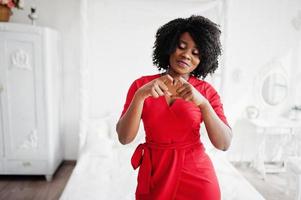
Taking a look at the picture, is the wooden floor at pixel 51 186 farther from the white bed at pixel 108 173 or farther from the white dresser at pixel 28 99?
the white bed at pixel 108 173

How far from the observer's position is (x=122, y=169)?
2.16 metres

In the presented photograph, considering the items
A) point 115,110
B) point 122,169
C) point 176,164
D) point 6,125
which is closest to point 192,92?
point 176,164

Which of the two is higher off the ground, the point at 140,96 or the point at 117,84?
the point at 140,96

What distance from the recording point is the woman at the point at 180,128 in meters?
0.85

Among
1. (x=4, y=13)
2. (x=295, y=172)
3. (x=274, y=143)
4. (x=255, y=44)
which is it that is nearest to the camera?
(x=295, y=172)

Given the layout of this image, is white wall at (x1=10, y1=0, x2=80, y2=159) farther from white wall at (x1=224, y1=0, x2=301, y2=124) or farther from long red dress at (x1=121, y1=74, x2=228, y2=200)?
long red dress at (x1=121, y1=74, x2=228, y2=200)

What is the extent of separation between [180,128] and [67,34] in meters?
2.47

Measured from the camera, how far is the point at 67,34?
294 cm

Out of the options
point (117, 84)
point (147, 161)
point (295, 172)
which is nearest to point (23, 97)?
point (117, 84)

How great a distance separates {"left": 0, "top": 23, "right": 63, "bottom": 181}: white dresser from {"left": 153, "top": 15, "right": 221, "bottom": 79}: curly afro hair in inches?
73.8

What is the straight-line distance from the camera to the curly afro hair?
89 cm

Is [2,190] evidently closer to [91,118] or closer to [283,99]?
[91,118]

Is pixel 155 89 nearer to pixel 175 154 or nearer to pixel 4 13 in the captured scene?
pixel 175 154

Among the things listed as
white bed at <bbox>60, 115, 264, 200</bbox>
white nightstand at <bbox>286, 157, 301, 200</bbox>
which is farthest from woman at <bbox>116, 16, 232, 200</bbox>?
white nightstand at <bbox>286, 157, 301, 200</bbox>
